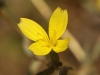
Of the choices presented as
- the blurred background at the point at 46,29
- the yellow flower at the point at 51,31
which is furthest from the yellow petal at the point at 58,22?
the blurred background at the point at 46,29

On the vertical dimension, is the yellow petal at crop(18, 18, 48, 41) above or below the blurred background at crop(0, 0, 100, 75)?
below

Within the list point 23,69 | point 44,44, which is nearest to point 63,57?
point 23,69

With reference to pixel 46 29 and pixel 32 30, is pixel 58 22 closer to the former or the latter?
pixel 32 30

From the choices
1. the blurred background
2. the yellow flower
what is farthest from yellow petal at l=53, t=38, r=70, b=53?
the blurred background

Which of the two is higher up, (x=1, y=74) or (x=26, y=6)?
(x=26, y=6)

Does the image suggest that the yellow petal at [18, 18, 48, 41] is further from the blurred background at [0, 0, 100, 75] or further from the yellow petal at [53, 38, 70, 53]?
the blurred background at [0, 0, 100, 75]

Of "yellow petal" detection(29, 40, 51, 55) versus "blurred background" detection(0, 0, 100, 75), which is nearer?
"yellow petal" detection(29, 40, 51, 55)

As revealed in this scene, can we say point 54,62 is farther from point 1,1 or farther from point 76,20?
point 76,20

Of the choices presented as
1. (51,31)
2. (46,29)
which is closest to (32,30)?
(51,31)
